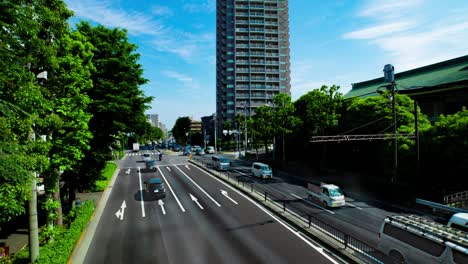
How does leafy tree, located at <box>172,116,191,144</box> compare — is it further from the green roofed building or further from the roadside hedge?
the roadside hedge

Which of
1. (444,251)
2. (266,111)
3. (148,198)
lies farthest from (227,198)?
(266,111)

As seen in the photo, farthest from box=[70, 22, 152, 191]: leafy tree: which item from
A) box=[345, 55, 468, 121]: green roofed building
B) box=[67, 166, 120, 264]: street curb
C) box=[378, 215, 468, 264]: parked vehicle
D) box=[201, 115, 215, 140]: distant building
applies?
box=[201, 115, 215, 140]: distant building

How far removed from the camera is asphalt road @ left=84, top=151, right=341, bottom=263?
558 inches

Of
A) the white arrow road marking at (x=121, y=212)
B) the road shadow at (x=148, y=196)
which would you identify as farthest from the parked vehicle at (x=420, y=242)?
the road shadow at (x=148, y=196)

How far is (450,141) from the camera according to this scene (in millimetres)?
23578

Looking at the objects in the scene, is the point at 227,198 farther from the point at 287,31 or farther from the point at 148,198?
the point at 287,31

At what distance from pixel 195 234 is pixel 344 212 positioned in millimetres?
13064

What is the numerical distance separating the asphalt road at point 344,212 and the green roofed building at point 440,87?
45.2 feet

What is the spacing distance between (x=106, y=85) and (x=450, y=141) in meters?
30.9

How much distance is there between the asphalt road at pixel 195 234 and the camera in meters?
14.2

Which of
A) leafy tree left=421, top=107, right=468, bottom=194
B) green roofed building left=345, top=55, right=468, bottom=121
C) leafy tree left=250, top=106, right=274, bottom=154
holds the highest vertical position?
green roofed building left=345, top=55, right=468, bottom=121

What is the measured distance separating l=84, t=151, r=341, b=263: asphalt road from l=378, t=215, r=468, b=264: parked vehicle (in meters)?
2.97

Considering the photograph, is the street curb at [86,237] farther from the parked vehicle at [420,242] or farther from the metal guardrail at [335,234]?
the parked vehicle at [420,242]

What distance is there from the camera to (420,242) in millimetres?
11516
